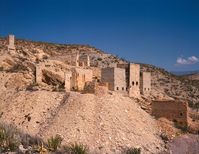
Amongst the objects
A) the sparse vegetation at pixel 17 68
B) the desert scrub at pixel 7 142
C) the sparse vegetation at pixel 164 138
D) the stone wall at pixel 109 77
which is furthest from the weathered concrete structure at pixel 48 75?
the desert scrub at pixel 7 142

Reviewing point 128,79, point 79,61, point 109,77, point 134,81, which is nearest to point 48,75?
point 109,77

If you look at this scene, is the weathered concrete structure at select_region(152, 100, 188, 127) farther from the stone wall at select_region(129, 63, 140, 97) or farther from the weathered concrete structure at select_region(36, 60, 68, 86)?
the weathered concrete structure at select_region(36, 60, 68, 86)

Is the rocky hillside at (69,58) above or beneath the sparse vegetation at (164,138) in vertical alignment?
above

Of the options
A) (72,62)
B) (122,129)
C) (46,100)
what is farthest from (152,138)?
(72,62)

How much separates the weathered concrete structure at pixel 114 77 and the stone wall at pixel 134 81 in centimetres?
117

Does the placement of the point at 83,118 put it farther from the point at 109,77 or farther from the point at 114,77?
the point at 109,77

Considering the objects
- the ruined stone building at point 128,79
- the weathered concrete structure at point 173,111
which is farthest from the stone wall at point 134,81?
the weathered concrete structure at point 173,111

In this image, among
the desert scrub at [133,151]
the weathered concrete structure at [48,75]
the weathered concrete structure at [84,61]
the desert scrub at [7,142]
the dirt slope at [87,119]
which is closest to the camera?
the desert scrub at [7,142]

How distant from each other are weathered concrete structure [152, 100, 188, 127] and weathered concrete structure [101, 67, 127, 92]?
322 centimetres

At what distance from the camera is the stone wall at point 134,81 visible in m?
26.1

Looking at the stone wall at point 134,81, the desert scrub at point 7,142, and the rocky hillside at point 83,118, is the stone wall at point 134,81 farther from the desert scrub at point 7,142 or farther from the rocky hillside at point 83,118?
the desert scrub at point 7,142

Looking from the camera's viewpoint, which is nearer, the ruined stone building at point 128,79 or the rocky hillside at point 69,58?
the ruined stone building at point 128,79

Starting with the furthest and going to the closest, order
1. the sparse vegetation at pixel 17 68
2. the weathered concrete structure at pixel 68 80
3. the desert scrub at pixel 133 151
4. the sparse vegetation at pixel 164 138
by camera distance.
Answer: the sparse vegetation at pixel 17 68, the weathered concrete structure at pixel 68 80, the sparse vegetation at pixel 164 138, the desert scrub at pixel 133 151

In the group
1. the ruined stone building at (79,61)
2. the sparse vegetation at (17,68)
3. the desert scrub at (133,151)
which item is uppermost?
the ruined stone building at (79,61)
